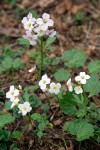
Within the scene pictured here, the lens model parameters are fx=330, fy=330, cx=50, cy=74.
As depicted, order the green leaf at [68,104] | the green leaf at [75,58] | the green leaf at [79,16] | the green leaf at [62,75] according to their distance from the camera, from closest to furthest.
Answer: the green leaf at [68,104] < the green leaf at [62,75] < the green leaf at [75,58] < the green leaf at [79,16]

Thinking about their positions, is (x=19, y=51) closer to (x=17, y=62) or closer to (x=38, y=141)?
(x=17, y=62)

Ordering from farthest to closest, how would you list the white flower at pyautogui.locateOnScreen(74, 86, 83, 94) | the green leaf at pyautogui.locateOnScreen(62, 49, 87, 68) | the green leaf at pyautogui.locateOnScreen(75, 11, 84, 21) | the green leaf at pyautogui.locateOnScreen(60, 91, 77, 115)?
the green leaf at pyautogui.locateOnScreen(75, 11, 84, 21), the green leaf at pyautogui.locateOnScreen(62, 49, 87, 68), the green leaf at pyautogui.locateOnScreen(60, 91, 77, 115), the white flower at pyautogui.locateOnScreen(74, 86, 83, 94)

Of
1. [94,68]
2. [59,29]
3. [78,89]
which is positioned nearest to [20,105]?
[78,89]

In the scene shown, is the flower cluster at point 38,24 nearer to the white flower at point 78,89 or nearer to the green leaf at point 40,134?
the white flower at point 78,89

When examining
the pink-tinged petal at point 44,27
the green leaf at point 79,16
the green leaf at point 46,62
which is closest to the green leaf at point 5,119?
the pink-tinged petal at point 44,27

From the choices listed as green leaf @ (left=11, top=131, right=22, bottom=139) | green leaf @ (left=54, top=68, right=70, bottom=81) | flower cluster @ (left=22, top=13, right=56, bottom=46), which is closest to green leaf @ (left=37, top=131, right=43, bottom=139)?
green leaf @ (left=11, top=131, right=22, bottom=139)

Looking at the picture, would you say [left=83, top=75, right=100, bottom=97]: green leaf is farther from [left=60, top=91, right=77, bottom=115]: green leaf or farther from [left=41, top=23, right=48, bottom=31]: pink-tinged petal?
[left=41, top=23, right=48, bottom=31]: pink-tinged petal
